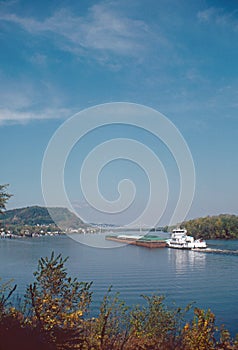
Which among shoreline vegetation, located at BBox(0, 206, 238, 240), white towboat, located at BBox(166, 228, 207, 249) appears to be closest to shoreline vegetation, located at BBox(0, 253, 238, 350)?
white towboat, located at BBox(166, 228, 207, 249)

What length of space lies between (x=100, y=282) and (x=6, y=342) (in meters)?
14.6

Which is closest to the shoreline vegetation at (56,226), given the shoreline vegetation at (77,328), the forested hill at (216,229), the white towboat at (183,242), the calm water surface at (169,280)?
the forested hill at (216,229)

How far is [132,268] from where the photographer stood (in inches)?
944

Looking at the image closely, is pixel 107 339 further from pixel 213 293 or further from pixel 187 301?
pixel 213 293

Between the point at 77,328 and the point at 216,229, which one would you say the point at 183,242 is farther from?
the point at 77,328

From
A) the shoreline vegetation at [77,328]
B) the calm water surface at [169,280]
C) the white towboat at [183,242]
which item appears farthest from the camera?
the white towboat at [183,242]

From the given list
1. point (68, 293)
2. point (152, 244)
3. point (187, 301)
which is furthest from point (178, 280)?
point (152, 244)

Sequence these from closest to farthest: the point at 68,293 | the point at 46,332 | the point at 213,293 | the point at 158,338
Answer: the point at 46,332 < the point at 158,338 < the point at 68,293 < the point at 213,293

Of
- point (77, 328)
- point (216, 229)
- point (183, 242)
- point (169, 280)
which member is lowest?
point (169, 280)

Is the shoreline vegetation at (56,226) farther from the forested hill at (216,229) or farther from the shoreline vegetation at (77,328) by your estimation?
the shoreline vegetation at (77,328)

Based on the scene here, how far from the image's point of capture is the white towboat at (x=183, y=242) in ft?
133

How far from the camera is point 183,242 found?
4269 centimetres

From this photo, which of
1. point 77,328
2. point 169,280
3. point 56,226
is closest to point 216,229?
point 56,226

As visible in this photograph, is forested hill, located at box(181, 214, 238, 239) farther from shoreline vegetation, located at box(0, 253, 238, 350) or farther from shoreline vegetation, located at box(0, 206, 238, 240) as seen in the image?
shoreline vegetation, located at box(0, 253, 238, 350)
